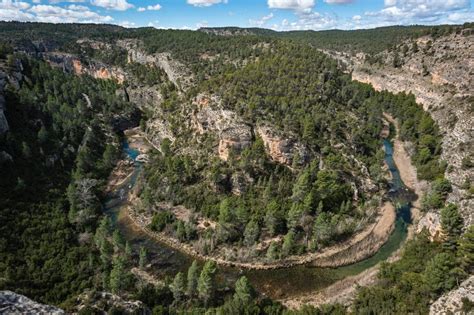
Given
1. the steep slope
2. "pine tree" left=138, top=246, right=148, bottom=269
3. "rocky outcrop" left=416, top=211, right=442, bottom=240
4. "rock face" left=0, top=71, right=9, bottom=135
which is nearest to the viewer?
"pine tree" left=138, top=246, right=148, bottom=269

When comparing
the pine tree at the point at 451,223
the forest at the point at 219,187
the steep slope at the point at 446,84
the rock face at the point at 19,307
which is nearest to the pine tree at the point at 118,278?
the forest at the point at 219,187

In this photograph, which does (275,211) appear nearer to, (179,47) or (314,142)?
(314,142)

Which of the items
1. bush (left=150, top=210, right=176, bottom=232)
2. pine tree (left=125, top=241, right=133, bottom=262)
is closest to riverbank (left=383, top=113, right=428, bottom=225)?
bush (left=150, top=210, right=176, bottom=232)

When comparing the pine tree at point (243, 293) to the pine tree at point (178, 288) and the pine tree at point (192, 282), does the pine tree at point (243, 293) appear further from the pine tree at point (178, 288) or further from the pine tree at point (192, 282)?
the pine tree at point (178, 288)

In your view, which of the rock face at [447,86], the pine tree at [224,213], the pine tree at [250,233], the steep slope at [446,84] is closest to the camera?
the pine tree at [250,233]

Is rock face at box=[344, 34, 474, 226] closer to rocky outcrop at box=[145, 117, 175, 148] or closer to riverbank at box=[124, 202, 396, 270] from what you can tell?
riverbank at box=[124, 202, 396, 270]

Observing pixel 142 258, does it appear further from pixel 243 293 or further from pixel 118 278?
pixel 243 293
